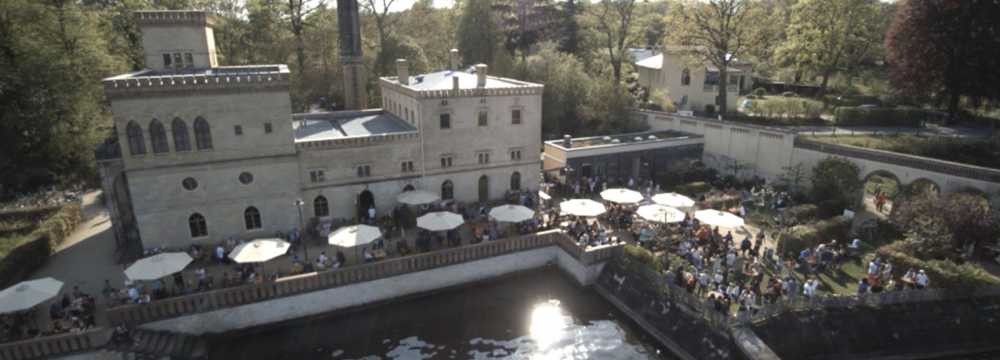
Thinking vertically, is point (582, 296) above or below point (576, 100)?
below

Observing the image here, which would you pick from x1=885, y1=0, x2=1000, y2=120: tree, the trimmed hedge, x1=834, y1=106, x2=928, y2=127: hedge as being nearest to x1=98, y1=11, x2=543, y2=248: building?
the trimmed hedge

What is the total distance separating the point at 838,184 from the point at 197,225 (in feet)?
121

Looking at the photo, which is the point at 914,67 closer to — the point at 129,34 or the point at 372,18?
the point at 372,18

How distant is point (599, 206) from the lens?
91.4 ft

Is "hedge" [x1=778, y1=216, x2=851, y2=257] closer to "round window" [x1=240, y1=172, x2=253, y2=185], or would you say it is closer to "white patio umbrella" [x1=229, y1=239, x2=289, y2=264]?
"white patio umbrella" [x1=229, y1=239, x2=289, y2=264]

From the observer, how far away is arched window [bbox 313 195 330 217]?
29.3 m

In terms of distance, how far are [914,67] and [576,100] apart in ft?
85.6

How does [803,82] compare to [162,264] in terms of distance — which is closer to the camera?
[162,264]

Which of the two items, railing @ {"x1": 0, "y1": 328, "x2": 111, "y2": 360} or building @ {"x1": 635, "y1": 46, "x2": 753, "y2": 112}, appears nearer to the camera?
railing @ {"x1": 0, "y1": 328, "x2": 111, "y2": 360}

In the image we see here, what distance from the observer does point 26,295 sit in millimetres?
19188

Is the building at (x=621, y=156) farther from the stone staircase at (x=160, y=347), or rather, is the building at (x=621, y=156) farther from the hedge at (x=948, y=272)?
the stone staircase at (x=160, y=347)

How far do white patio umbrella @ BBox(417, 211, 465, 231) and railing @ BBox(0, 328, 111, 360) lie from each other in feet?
43.3

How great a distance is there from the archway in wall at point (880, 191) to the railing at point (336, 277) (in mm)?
18809

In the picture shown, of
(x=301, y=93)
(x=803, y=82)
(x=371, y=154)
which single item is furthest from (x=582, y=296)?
(x=803, y=82)
